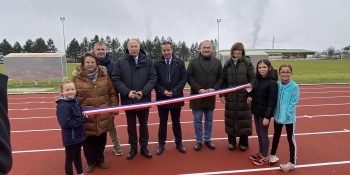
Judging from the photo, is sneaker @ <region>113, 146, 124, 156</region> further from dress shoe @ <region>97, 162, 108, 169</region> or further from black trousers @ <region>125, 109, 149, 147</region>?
dress shoe @ <region>97, 162, 108, 169</region>

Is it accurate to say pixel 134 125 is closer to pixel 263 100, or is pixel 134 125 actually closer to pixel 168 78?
pixel 168 78

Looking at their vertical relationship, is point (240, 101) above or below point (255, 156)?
above

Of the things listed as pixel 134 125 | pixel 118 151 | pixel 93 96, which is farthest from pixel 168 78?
pixel 118 151

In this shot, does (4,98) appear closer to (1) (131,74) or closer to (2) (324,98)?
(1) (131,74)

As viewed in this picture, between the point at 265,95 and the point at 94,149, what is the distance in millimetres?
3086

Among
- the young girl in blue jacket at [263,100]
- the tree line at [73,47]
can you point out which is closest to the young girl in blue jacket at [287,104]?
the young girl in blue jacket at [263,100]

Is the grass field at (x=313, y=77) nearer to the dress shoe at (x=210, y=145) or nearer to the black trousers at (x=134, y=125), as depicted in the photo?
the black trousers at (x=134, y=125)

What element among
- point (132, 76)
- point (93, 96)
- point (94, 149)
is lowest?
point (94, 149)

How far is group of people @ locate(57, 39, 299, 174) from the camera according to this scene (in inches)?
176

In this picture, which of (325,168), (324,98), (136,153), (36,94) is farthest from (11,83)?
(325,168)

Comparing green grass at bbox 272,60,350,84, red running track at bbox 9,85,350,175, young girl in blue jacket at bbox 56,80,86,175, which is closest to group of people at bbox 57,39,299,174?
young girl in blue jacket at bbox 56,80,86,175

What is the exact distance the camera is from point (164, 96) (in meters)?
5.60

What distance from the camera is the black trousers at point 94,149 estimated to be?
190 inches

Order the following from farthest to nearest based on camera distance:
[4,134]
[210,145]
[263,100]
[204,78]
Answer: [210,145] < [204,78] < [263,100] < [4,134]
